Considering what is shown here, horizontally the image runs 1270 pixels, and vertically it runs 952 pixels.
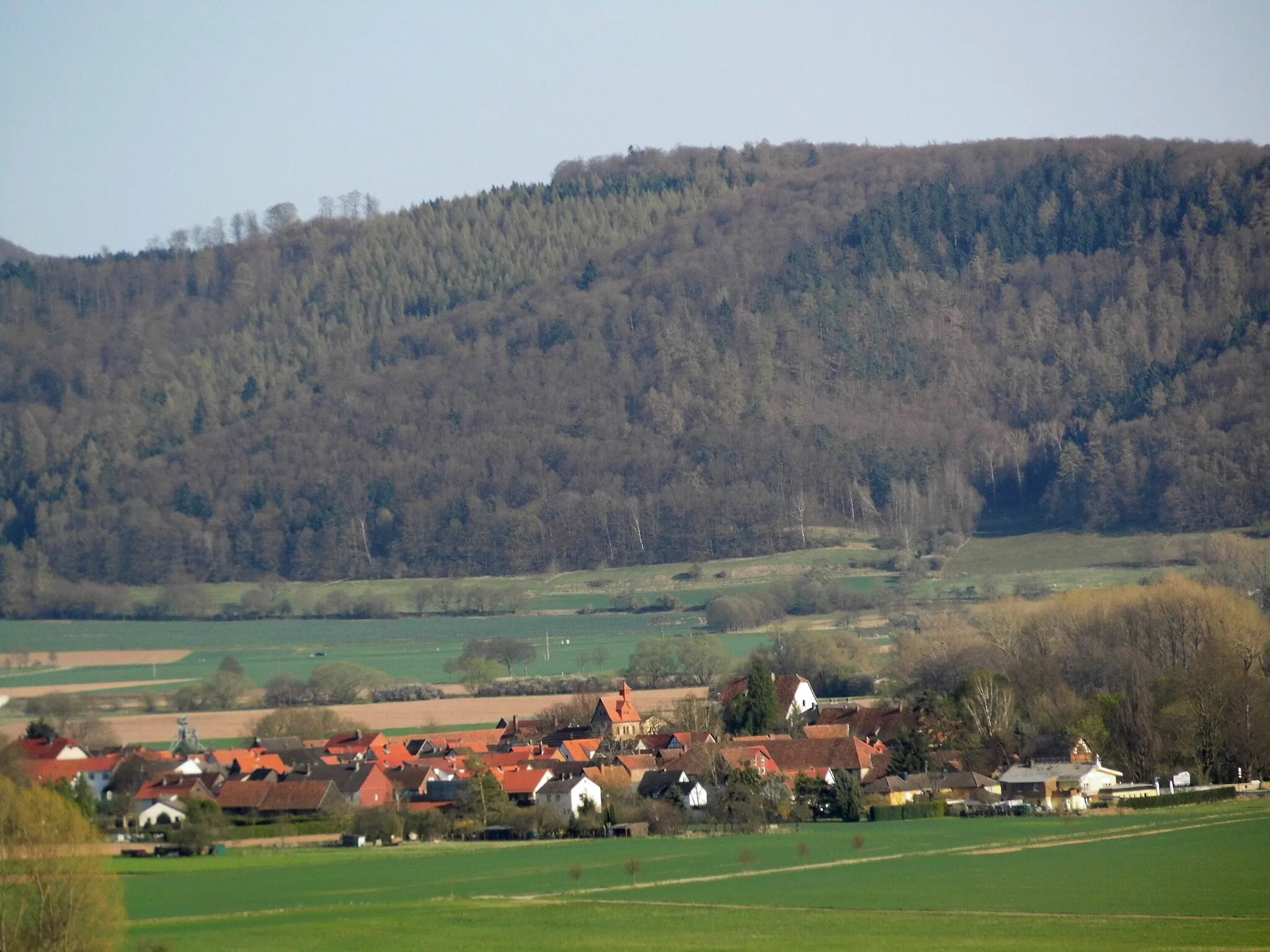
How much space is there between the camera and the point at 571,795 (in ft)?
176

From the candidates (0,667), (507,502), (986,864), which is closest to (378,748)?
(986,864)

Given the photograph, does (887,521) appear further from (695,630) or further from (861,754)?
(861,754)

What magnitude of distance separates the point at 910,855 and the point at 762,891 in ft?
20.9

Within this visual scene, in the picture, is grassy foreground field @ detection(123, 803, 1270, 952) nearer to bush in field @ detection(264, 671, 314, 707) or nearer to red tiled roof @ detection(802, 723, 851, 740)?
red tiled roof @ detection(802, 723, 851, 740)

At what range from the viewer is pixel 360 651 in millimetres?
115562

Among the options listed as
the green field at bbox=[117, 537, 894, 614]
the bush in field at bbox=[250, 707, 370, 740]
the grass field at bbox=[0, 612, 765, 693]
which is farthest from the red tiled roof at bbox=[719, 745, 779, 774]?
the green field at bbox=[117, 537, 894, 614]

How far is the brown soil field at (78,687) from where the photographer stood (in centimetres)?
8925

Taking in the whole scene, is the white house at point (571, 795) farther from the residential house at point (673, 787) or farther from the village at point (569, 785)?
the residential house at point (673, 787)

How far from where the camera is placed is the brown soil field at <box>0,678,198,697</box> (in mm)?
89250

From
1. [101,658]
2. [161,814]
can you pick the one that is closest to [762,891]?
[161,814]

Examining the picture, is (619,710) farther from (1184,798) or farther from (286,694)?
(286,694)

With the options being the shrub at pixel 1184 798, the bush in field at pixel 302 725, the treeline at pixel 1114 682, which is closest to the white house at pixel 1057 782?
the shrub at pixel 1184 798

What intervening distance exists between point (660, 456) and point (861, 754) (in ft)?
439

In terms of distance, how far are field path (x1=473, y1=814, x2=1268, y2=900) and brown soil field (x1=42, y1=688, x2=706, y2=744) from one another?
2983 cm
